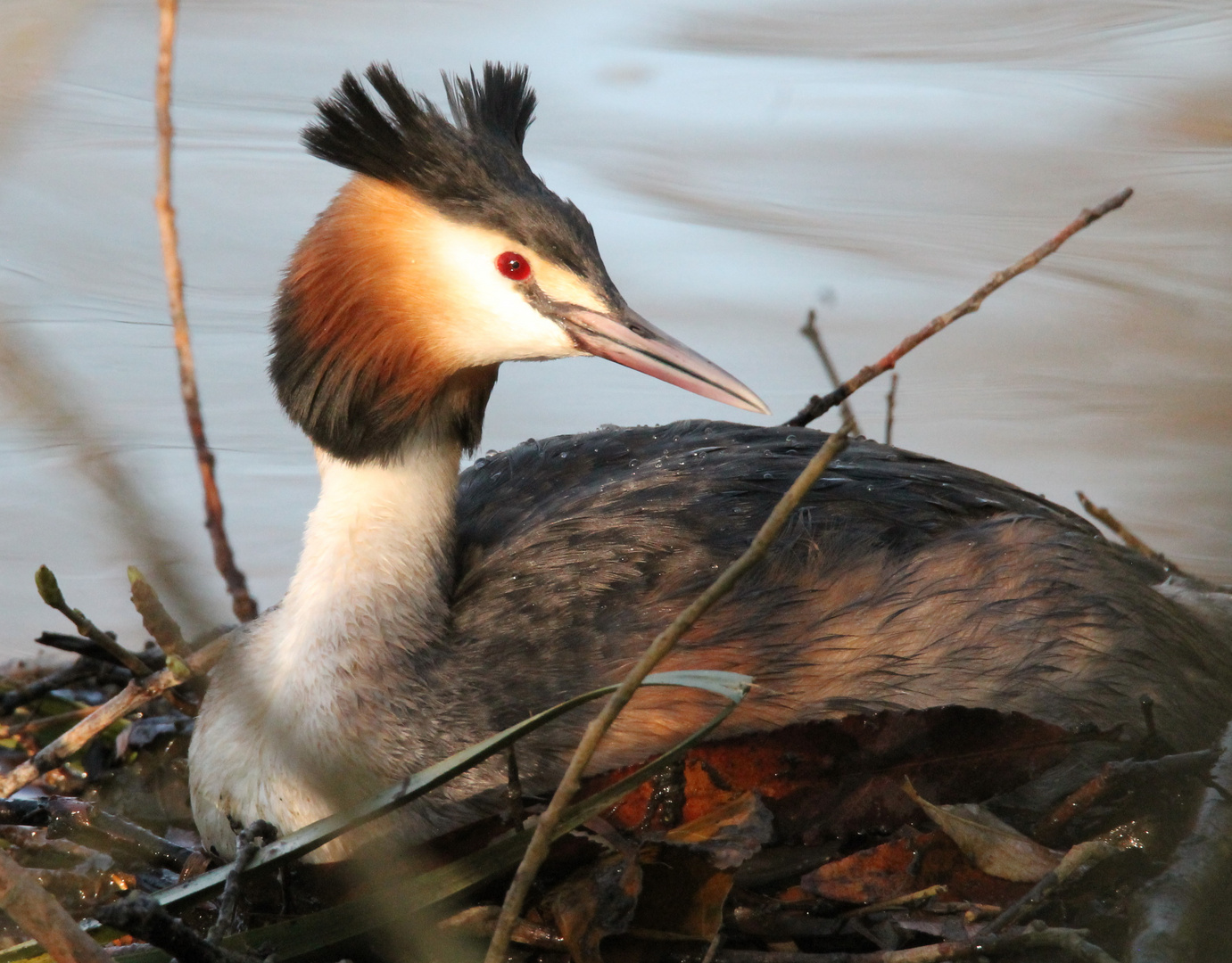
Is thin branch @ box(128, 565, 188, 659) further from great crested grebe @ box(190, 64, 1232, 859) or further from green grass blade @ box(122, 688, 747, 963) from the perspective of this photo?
green grass blade @ box(122, 688, 747, 963)

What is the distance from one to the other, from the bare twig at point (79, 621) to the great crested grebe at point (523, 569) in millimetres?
206

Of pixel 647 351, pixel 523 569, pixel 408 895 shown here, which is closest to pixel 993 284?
pixel 647 351

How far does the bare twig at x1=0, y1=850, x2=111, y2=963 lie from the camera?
2.16 meters

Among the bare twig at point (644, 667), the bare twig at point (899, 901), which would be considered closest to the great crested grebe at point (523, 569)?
the bare twig at point (899, 901)

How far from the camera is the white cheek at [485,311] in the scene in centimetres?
362

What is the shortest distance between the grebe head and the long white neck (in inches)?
4.0

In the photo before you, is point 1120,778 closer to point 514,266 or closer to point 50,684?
Result: point 514,266

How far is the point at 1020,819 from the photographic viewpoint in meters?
3.24

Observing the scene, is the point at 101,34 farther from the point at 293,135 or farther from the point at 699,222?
the point at 699,222

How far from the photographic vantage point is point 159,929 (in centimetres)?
240

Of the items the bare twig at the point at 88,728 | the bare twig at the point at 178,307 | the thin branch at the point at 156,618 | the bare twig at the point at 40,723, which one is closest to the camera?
the thin branch at the point at 156,618

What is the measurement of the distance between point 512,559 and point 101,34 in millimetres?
5485

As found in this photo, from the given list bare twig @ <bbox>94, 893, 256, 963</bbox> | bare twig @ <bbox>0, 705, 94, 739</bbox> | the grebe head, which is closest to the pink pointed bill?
the grebe head

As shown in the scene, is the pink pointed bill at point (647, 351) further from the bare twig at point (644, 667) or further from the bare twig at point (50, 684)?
the bare twig at point (50, 684)
